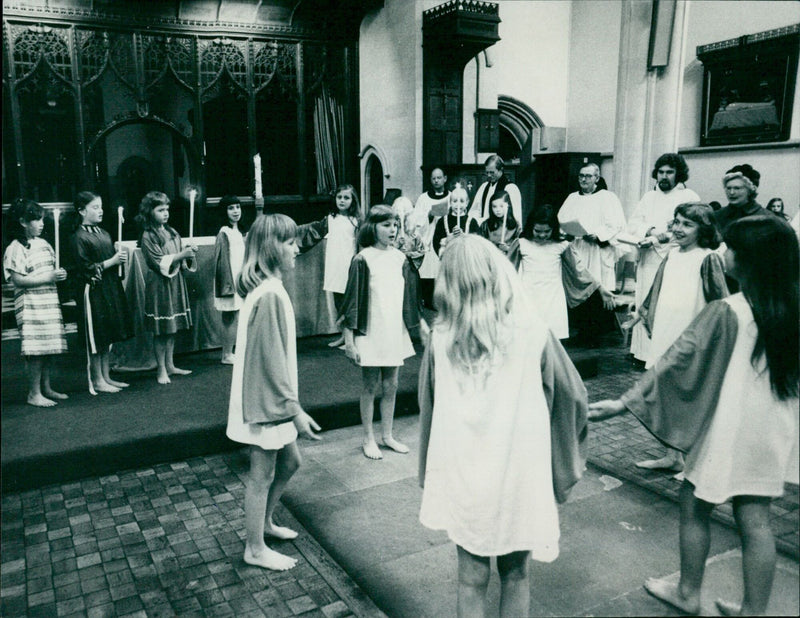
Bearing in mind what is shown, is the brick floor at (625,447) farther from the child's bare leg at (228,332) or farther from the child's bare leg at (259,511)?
the child's bare leg at (228,332)

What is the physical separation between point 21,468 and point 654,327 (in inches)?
139

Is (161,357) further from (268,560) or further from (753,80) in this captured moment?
(753,80)

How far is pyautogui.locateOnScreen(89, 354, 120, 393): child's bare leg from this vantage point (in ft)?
16.4

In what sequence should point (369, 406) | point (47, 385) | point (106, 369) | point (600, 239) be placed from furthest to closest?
point (106, 369), point (47, 385), point (600, 239), point (369, 406)

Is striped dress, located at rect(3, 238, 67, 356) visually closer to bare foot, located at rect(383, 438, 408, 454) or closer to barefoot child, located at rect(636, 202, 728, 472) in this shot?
bare foot, located at rect(383, 438, 408, 454)

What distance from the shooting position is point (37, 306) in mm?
4418

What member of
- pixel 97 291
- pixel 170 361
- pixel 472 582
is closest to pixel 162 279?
pixel 97 291

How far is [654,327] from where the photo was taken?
12.0 ft

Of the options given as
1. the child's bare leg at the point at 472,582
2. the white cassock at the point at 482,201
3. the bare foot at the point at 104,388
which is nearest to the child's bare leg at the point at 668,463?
the child's bare leg at the point at 472,582

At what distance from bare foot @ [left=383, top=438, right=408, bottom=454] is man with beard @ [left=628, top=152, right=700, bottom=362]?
1.61 meters

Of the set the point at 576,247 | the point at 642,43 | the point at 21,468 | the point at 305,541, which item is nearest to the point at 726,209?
the point at 642,43

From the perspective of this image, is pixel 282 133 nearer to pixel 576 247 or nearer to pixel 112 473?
pixel 576 247

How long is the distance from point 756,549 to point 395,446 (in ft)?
8.87

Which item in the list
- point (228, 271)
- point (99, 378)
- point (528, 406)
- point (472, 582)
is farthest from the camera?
point (228, 271)
